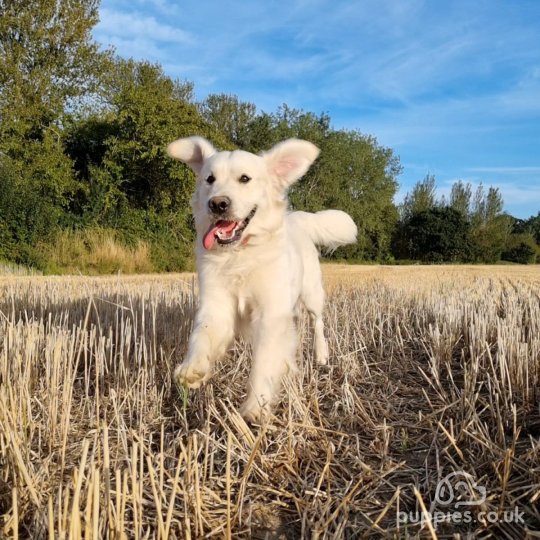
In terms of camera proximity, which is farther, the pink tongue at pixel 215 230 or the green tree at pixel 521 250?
the green tree at pixel 521 250

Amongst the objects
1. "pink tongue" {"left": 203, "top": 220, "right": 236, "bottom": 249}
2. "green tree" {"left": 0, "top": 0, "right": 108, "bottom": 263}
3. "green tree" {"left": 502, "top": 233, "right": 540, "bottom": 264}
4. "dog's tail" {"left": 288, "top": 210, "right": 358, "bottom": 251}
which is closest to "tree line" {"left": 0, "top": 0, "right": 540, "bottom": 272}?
"green tree" {"left": 0, "top": 0, "right": 108, "bottom": 263}

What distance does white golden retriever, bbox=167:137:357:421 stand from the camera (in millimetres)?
3146

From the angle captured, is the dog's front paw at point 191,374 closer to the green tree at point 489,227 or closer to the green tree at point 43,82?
the green tree at point 43,82

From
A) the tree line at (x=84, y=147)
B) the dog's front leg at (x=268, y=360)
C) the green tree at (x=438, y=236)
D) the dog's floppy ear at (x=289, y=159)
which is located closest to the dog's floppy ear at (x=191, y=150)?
the dog's floppy ear at (x=289, y=159)

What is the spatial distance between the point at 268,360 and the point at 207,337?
0.37 meters

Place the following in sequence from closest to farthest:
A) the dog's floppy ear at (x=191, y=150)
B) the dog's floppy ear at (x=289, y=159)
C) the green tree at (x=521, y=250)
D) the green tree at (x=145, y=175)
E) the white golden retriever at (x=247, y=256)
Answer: the white golden retriever at (x=247, y=256), the dog's floppy ear at (x=289, y=159), the dog's floppy ear at (x=191, y=150), the green tree at (x=145, y=175), the green tree at (x=521, y=250)

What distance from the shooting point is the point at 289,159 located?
12.3 ft

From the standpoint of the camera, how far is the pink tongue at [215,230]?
3395 millimetres

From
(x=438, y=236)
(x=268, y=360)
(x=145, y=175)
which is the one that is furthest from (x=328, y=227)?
(x=438, y=236)

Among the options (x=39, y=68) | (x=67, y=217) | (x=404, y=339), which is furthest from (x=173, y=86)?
(x=404, y=339)

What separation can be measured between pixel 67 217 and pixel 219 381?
14.9 m

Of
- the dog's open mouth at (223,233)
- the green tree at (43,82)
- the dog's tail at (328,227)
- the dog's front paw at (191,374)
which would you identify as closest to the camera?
the dog's front paw at (191,374)

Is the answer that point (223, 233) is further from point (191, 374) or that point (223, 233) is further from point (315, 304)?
point (315, 304)

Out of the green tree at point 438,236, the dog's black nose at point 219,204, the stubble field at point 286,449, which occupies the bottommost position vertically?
the stubble field at point 286,449
